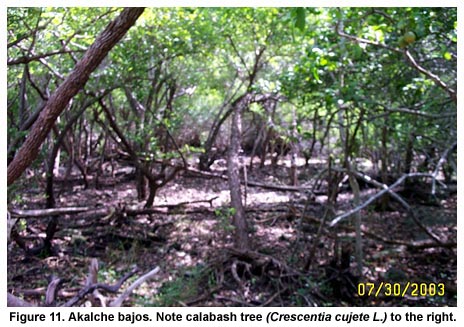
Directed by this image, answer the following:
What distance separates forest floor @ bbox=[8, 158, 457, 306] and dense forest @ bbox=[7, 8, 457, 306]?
0.08ft

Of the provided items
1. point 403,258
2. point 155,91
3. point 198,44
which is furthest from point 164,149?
point 403,258

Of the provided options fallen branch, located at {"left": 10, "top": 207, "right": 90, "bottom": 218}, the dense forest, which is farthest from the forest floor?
fallen branch, located at {"left": 10, "top": 207, "right": 90, "bottom": 218}

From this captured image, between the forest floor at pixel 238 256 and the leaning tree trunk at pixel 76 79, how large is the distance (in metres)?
1.52

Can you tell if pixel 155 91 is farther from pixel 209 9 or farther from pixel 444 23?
pixel 444 23

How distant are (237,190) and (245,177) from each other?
978 mm

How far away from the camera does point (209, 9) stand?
6.70 metres

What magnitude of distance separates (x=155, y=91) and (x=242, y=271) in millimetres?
4687

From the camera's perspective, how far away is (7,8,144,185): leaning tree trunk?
304 centimetres

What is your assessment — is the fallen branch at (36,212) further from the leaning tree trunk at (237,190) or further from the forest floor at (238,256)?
the leaning tree trunk at (237,190)
